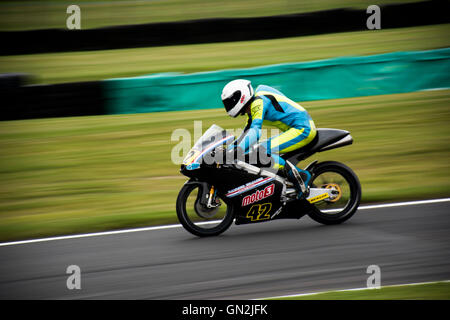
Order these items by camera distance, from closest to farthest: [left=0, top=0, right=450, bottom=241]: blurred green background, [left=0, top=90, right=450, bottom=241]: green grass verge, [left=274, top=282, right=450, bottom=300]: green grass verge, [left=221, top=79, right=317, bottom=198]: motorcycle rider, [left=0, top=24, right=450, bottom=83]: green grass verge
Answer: [left=274, top=282, right=450, bottom=300]: green grass verge
[left=221, top=79, right=317, bottom=198]: motorcycle rider
[left=0, top=90, right=450, bottom=241]: green grass verge
[left=0, top=0, right=450, bottom=241]: blurred green background
[left=0, top=24, right=450, bottom=83]: green grass verge

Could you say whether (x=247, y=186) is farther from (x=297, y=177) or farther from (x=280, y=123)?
(x=280, y=123)

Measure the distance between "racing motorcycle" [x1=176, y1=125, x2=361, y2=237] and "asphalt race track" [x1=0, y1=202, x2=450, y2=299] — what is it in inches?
8.9

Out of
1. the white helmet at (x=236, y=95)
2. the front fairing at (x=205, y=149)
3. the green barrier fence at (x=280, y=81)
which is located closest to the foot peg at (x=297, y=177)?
the front fairing at (x=205, y=149)

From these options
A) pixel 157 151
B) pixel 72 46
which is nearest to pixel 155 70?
pixel 72 46

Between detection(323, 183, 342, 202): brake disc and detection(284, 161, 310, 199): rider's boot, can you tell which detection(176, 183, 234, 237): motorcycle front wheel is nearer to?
detection(284, 161, 310, 199): rider's boot

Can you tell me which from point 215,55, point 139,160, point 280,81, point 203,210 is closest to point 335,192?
point 203,210

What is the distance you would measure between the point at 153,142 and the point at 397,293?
7.63 metres

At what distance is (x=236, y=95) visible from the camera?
253 inches

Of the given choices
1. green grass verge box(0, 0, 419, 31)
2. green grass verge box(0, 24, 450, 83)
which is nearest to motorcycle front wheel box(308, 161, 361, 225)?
green grass verge box(0, 24, 450, 83)

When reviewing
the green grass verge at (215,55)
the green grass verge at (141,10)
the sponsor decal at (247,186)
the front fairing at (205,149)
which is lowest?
the sponsor decal at (247,186)

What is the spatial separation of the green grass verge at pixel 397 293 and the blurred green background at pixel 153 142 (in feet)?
9.99

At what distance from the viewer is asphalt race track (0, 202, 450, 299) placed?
525 centimetres

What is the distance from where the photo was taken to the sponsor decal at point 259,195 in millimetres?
6582

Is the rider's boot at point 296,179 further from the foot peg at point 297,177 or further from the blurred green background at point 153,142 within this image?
the blurred green background at point 153,142
